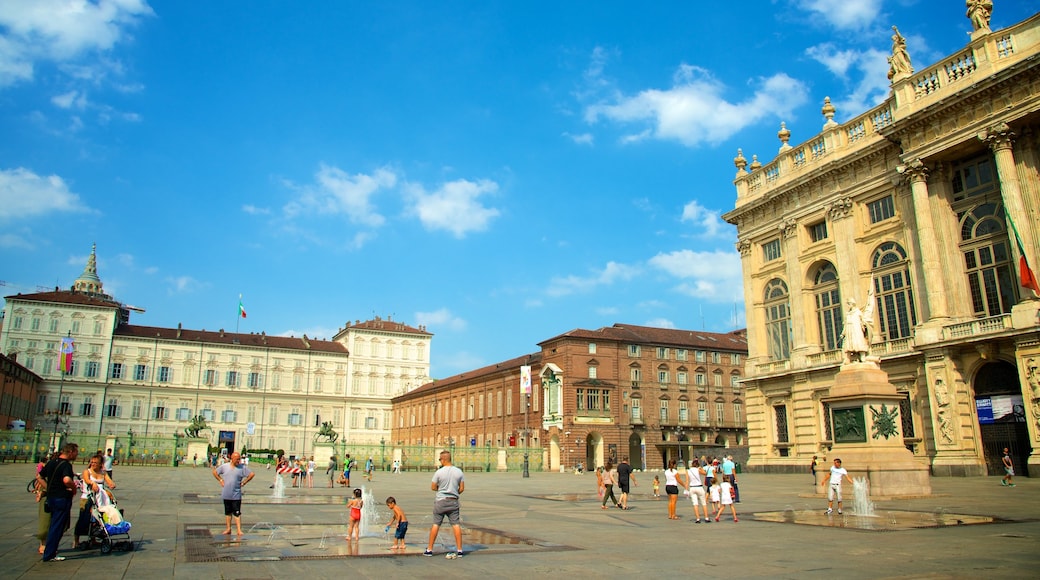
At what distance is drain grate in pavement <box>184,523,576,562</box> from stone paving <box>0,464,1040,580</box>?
0.03 meters

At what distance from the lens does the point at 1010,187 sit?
90.5ft

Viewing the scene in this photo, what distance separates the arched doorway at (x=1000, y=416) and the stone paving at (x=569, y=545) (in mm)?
10407

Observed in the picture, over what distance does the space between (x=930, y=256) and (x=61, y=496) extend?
32.5m

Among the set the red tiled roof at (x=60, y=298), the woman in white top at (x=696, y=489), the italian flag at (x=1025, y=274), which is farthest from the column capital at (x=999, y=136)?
the red tiled roof at (x=60, y=298)

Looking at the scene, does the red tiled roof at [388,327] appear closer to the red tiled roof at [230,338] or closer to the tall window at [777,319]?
the red tiled roof at [230,338]

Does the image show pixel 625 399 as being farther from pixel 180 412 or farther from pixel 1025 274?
pixel 180 412

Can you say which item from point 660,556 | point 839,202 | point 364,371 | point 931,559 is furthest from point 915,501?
point 364,371

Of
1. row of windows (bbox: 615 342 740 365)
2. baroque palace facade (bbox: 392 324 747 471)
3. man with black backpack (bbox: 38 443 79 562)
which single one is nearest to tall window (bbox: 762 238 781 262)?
baroque palace facade (bbox: 392 324 747 471)

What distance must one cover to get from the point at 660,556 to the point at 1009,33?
2983 centimetres

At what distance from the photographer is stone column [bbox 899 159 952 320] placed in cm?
3022

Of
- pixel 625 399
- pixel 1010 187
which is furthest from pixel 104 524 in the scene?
pixel 625 399

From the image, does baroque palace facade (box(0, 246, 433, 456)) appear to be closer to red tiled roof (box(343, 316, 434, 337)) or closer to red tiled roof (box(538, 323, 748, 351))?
red tiled roof (box(343, 316, 434, 337))

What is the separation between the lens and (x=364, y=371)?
95625mm

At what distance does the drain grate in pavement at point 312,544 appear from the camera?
32.1 feet
